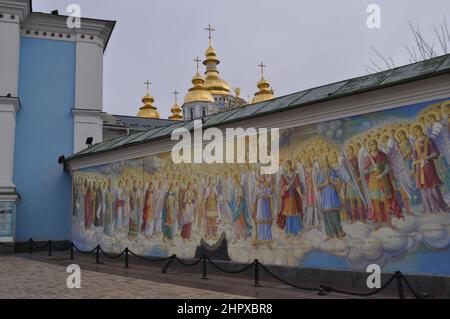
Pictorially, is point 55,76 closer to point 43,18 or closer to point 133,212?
point 43,18

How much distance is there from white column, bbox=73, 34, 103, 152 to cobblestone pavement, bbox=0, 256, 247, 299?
1066 centimetres

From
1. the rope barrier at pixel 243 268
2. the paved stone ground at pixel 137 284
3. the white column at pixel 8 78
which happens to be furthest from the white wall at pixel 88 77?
the paved stone ground at pixel 137 284

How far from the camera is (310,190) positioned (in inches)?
450

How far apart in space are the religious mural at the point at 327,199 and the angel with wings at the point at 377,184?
2 cm

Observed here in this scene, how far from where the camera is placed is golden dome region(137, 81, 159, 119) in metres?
58.4

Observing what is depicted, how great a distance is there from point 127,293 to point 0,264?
782cm

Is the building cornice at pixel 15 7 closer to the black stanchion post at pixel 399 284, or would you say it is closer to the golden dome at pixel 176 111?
the black stanchion post at pixel 399 284

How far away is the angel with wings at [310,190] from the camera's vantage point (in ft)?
37.1

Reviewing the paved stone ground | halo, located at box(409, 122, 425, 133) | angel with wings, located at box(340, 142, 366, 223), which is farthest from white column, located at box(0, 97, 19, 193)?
halo, located at box(409, 122, 425, 133)

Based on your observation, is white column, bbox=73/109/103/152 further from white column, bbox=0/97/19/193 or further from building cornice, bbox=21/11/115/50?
building cornice, bbox=21/11/115/50

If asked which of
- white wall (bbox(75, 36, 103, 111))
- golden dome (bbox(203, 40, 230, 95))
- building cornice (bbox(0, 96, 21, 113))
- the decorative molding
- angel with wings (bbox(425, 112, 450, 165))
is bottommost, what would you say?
angel with wings (bbox(425, 112, 450, 165))

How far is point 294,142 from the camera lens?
11.9 m

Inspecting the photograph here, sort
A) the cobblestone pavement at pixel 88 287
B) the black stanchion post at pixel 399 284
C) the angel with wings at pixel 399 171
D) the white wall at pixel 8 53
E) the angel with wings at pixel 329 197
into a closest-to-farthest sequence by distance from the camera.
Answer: the black stanchion post at pixel 399 284, the cobblestone pavement at pixel 88 287, the angel with wings at pixel 399 171, the angel with wings at pixel 329 197, the white wall at pixel 8 53
